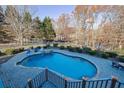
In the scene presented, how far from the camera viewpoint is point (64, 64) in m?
3.79

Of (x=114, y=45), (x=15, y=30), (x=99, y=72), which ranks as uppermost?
(x=15, y=30)

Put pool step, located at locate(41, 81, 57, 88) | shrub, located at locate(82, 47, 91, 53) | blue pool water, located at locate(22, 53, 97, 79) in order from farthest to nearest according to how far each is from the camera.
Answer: shrub, located at locate(82, 47, 91, 53), blue pool water, located at locate(22, 53, 97, 79), pool step, located at locate(41, 81, 57, 88)

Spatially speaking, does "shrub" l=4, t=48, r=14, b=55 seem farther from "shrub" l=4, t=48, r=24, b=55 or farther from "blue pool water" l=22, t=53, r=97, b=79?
"blue pool water" l=22, t=53, r=97, b=79

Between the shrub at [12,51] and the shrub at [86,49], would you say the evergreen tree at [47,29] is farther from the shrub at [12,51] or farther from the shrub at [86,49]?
the shrub at [86,49]

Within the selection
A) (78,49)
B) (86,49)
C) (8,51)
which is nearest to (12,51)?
(8,51)

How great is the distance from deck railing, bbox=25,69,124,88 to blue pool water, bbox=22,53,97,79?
25cm

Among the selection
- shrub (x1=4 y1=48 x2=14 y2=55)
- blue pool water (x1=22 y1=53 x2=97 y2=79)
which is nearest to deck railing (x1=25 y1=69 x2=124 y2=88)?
blue pool water (x1=22 y1=53 x2=97 y2=79)

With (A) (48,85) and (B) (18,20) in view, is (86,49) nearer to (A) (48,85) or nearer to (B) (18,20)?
(A) (48,85)

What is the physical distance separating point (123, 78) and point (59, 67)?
5.50 feet

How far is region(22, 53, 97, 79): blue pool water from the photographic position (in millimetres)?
3461

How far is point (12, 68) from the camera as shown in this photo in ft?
12.6
